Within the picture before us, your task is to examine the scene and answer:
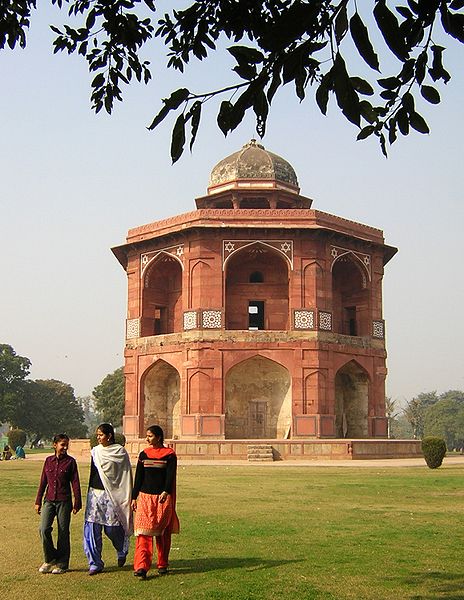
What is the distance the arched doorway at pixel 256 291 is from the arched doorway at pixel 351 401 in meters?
3.30

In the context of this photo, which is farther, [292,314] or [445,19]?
[292,314]

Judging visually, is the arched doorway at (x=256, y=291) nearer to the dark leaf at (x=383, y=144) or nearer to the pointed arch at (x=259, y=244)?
the pointed arch at (x=259, y=244)

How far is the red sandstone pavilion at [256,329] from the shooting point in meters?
25.6

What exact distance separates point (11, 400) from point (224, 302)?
23507 mm

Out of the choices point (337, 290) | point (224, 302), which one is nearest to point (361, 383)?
point (337, 290)

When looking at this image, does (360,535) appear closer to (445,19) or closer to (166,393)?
(445,19)

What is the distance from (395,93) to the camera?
3.32 metres

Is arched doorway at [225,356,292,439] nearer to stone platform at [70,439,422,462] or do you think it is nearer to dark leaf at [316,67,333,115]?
stone platform at [70,439,422,462]

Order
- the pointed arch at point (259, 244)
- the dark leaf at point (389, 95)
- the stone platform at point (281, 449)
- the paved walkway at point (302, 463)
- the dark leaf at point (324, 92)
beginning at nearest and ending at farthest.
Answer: the dark leaf at point (324, 92) → the dark leaf at point (389, 95) → the paved walkway at point (302, 463) → the stone platform at point (281, 449) → the pointed arch at point (259, 244)

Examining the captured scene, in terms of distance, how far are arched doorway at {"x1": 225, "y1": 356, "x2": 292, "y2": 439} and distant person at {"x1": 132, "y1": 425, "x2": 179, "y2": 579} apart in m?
20.5

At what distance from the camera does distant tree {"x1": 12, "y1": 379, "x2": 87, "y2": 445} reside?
1845 inches

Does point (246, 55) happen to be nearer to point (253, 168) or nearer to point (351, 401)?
point (351, 401)

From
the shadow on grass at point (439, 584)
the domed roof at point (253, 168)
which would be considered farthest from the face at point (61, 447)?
the domed roof at point (253, 168)

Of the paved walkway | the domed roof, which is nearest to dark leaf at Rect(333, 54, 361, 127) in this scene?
the paved walkway
